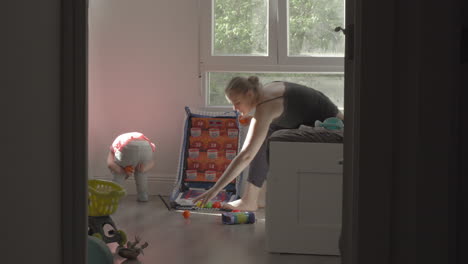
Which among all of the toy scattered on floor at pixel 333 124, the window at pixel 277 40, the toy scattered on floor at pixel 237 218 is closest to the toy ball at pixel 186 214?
the toy scattered on floor at pixel 237 218

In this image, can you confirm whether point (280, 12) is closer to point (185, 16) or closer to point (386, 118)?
point (185, 16)

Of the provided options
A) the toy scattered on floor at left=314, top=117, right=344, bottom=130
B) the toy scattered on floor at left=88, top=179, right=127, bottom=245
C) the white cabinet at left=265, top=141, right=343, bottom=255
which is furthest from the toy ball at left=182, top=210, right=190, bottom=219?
the toy scattered on floor at left=314, top=117, right=344, bottom=130

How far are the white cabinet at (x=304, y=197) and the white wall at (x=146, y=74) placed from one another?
2.36 meters

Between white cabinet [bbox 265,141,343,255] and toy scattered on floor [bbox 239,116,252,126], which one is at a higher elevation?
toy scattered on floor [bbox 239,116,252,126]

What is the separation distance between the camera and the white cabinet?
11.3 feet

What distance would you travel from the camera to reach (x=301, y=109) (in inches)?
169

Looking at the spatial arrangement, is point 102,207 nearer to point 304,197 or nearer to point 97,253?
point 97,253

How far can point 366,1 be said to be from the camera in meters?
1.63

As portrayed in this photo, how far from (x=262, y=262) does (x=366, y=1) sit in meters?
1.92

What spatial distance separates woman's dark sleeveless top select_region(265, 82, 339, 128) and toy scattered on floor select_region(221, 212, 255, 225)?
2.15 ft

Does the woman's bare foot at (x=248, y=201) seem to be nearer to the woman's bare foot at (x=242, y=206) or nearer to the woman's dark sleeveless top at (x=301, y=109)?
the woman's bare foot at (x=242, y=206)

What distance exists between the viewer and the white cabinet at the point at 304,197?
3.46 meters

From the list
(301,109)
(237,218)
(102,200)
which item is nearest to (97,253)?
(102,200)

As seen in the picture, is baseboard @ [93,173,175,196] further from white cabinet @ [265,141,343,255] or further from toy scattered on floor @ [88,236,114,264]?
toy scattered on floor @ [88,236,114,264]
